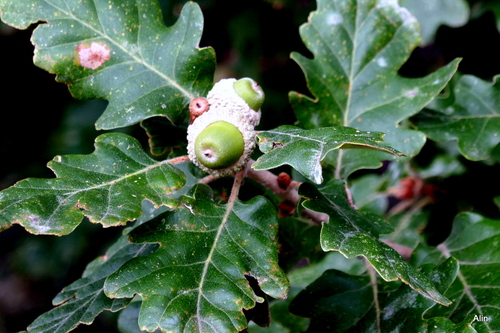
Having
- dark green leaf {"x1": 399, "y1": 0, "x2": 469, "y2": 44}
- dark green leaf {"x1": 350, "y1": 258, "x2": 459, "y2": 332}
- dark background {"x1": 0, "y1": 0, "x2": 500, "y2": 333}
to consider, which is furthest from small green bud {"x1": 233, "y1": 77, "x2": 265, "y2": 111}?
dark background {"x1": 0, "y1": 0, "x2": 500, "y2": 333}

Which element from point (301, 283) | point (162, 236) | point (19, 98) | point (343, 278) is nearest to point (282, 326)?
A: point (301, 283)

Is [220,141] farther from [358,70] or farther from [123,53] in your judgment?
[358,70]

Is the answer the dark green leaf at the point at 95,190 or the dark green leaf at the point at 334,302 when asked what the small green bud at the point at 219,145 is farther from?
the dark green leaf at the point at 334,302

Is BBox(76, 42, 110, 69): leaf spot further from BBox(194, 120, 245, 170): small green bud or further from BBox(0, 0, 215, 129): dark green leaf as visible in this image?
BBox(194, 120, 245, 170): small green bud

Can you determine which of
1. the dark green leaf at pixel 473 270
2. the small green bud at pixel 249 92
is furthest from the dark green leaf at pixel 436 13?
the small green bud at pixel 249 92

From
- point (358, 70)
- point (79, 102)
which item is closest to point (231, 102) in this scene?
point (358, 70)

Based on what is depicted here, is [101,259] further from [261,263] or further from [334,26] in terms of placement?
[334,26]
